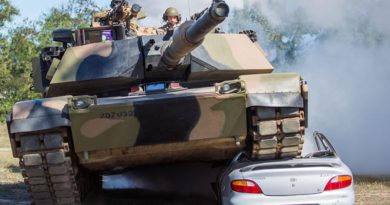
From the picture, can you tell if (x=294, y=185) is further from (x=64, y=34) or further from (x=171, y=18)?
(x=171, y=18)

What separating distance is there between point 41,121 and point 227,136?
6.24 ft

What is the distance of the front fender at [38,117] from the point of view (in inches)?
283

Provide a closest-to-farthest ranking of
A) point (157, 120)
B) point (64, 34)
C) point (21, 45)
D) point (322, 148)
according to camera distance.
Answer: point (157, 120)
point (322, 148)
point (64, 34)
point (21, 45)

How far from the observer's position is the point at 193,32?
662 cm

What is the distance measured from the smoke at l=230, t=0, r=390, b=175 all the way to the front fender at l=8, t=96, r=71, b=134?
272 inches

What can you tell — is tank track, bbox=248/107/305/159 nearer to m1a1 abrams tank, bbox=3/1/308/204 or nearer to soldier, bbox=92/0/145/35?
m1a1 abrams tank, bbox=3/1/308/204

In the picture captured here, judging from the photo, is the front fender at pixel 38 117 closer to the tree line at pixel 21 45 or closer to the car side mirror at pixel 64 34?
the car side mirror at pixel 64 34

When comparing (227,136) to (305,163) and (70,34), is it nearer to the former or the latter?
(305,163)

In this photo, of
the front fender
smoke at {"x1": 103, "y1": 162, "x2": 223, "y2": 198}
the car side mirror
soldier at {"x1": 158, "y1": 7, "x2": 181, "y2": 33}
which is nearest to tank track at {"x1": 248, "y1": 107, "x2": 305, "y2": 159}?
the front fender

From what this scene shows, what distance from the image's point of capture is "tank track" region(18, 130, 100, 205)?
733 cm

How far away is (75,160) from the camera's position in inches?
303

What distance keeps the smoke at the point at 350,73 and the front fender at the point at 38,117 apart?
6906 millimetres

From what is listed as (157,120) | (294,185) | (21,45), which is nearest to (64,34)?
(157,120)

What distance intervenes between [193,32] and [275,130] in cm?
145
